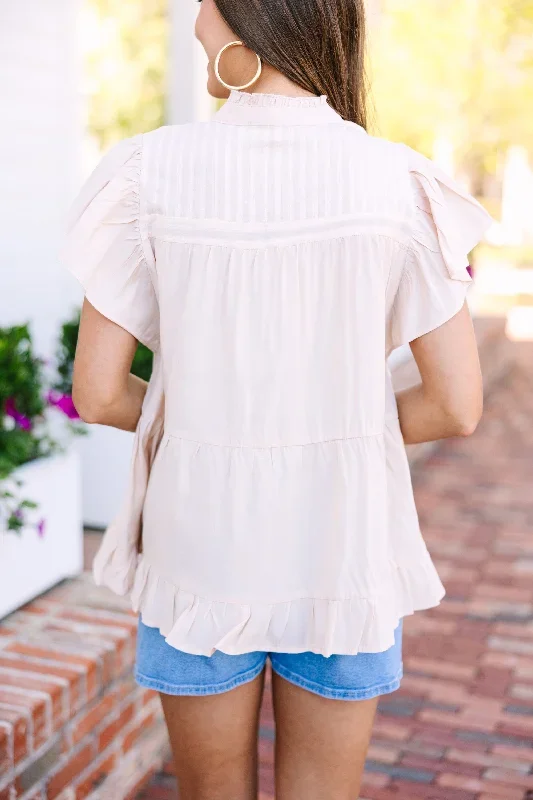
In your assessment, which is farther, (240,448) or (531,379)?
(531,379)

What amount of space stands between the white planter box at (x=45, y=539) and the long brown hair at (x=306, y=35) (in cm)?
172

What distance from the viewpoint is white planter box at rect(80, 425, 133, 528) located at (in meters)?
3.50

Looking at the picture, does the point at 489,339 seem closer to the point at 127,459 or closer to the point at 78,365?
the point at 127,459

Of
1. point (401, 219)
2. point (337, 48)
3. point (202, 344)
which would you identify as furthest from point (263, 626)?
point (337, 48)

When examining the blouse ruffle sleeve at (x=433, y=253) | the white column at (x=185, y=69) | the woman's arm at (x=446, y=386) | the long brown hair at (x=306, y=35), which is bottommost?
the woman's arm at (x=446, y=386)

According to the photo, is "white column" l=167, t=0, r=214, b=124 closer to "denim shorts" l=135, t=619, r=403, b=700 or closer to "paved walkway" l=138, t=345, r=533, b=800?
"paved walkway" l=138, t=345, r=533, b=800

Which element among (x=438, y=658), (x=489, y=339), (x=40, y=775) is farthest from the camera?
(x=489, y=339)

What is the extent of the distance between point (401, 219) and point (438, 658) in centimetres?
252

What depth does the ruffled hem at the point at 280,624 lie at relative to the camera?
1.38 m

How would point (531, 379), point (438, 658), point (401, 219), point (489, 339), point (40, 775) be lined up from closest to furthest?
point (401, 219) < point (40, 775) < point (438, 658) < point (489, 339) < point (531, 379)

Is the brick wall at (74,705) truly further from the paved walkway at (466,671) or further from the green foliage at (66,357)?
the green foliage at (66,357)

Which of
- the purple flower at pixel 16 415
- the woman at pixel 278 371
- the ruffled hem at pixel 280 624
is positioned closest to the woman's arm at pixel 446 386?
the woman at pixel 278 371

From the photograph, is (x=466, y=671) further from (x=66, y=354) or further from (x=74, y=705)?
(x=66, y=354)

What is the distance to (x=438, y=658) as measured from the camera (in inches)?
137
